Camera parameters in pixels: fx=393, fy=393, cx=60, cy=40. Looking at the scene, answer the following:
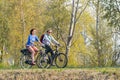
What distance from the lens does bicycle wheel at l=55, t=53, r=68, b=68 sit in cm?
1871

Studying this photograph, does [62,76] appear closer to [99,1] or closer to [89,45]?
[99,1]

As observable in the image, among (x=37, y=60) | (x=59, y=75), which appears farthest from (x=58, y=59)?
(x=59, y=75)

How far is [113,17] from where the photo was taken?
40750mm

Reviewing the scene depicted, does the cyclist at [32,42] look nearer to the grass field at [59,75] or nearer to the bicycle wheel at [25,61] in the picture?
the bicycle wheel at [25,61]

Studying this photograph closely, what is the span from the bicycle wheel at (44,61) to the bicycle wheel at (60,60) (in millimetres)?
357

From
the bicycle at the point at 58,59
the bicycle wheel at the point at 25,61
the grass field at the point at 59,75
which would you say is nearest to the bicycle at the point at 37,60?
the bicycle wheel at the point at 25,61

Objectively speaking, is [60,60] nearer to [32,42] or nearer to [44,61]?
[44,61]

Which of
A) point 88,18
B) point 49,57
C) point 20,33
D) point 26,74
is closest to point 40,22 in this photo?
point 20,33

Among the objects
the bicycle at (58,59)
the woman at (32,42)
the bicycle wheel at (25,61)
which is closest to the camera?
the woman at (32,42)

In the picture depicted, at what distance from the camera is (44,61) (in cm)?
1873

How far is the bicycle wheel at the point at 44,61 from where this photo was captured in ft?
61.3

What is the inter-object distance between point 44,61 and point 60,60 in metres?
0.76

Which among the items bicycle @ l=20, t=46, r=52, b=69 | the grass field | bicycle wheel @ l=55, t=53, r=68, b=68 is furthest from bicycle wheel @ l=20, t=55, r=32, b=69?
the grass field

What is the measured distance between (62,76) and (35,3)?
118 ft
